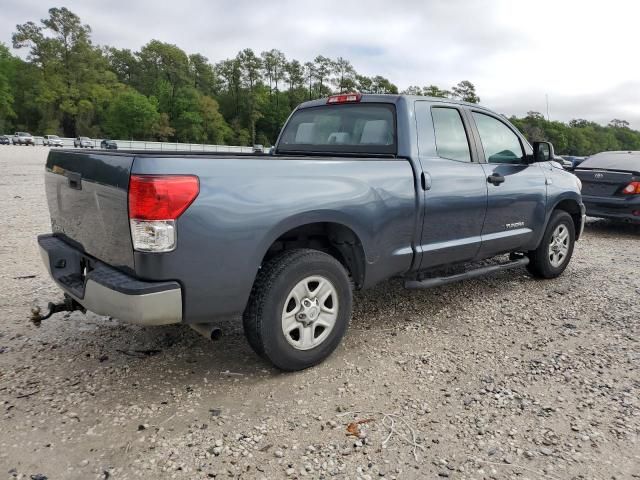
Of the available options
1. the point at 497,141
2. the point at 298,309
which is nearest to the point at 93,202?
the point at 298,309

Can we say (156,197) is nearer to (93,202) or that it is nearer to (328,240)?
(93,202)

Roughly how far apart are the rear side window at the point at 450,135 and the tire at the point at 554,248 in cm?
166

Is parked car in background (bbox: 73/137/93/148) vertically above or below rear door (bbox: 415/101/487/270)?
below

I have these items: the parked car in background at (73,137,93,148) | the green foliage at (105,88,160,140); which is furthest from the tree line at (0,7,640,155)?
the parked car in background at (73,137,93,148)

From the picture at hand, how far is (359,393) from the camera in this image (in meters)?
3.03

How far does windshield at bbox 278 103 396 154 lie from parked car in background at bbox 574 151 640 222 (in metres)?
6.51

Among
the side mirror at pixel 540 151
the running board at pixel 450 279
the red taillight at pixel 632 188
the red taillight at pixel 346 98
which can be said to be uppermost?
the red taillight at pixel 346 98

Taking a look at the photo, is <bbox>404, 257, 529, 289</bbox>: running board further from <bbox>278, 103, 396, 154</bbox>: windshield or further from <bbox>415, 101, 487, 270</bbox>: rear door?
<bbox>278, 103, 396, 154</bbox>: windshield

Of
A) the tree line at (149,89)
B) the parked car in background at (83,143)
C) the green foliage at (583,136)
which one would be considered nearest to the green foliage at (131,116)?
the tree line at (149,89)

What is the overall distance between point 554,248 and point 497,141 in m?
1.56

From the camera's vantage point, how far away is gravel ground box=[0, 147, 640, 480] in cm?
239

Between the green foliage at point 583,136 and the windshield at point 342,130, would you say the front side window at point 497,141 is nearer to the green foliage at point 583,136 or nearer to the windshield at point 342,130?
the windshield at point 342,130

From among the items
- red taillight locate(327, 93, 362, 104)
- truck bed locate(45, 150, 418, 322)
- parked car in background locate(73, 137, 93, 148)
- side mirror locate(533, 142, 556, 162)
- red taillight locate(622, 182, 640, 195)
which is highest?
red taillight locate(327, 93, 362, 104)

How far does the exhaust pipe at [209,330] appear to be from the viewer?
286 cm
